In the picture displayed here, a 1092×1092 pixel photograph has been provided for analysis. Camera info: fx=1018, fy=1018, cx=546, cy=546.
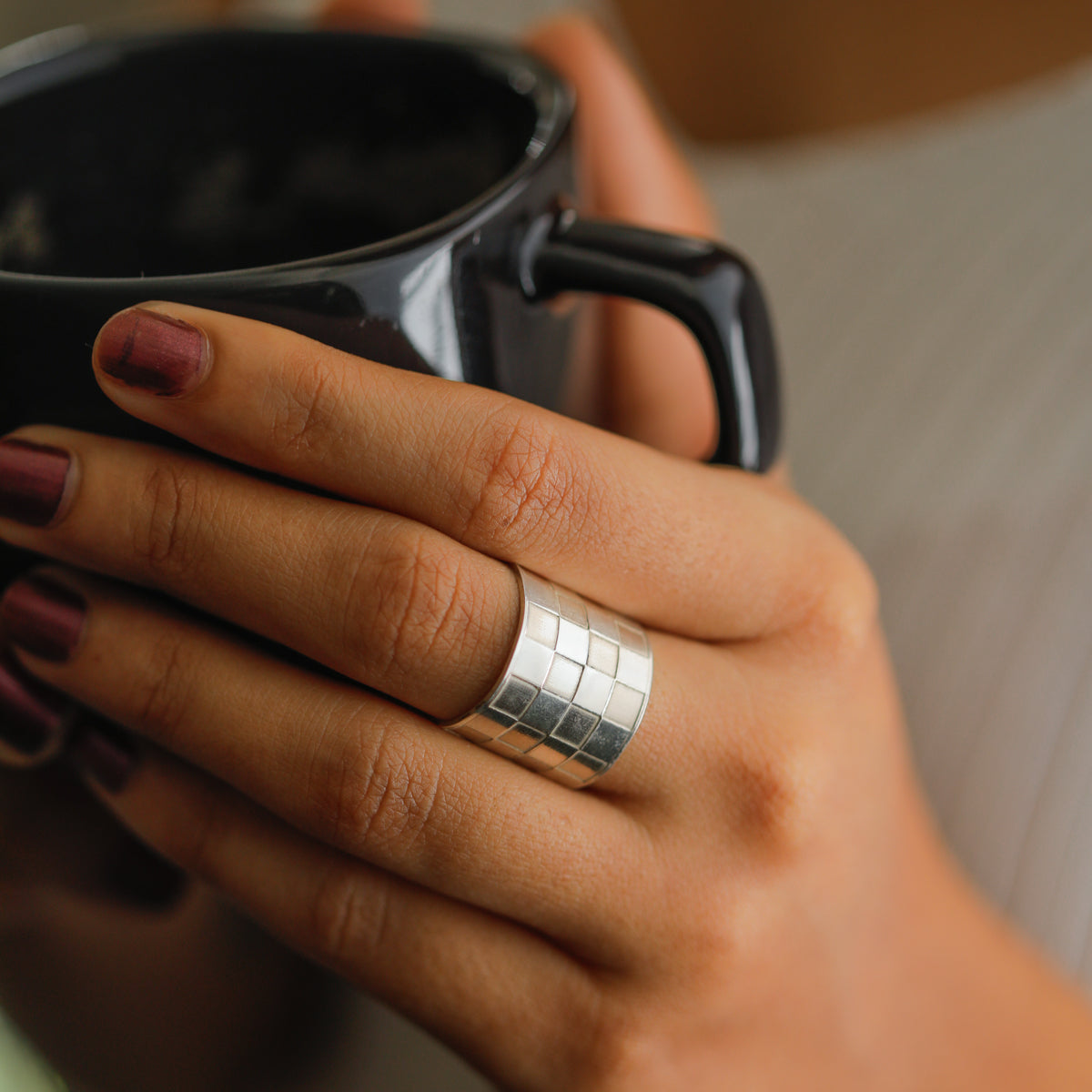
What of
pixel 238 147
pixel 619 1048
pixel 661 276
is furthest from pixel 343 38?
pixel 619 1048

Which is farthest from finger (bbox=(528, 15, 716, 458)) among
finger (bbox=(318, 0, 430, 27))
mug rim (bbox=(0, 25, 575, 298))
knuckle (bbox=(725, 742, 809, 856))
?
A: knuckle (bbox=(725, 742, 809, 856))

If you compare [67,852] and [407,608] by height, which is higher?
[407,608]

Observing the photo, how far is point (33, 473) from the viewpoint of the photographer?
13.2 inches

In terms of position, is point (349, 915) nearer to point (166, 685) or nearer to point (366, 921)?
point (366, 921)

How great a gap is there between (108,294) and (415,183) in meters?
0.27

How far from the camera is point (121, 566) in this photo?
1.14ft

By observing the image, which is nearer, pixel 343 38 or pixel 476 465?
pixel 476 465

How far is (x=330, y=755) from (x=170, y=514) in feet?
0.32

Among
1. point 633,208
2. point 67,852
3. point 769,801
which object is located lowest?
point 67,852

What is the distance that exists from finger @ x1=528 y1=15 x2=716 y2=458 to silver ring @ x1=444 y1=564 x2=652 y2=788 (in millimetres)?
342

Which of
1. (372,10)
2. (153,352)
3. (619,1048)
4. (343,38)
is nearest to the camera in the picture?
(153,352)

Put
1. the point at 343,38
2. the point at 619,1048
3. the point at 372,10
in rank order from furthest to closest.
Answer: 1. the point at 372,10
2. the point at 343,38
3. the point at 619,1048

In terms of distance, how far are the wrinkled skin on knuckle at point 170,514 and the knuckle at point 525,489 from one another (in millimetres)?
90

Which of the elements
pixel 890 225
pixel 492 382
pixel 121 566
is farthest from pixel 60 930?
pixel 890 225
